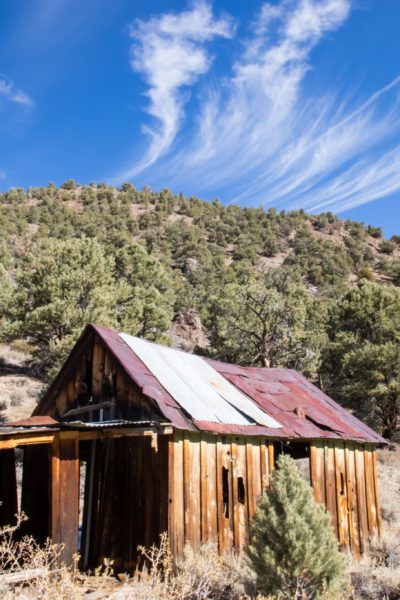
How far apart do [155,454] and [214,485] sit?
129 centimetres

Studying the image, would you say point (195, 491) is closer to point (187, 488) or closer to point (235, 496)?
point (187, 488)

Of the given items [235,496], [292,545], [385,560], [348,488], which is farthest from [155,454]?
[385,560]

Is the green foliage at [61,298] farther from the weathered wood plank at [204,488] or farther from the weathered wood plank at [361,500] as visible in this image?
the weathered wood plank at [204,488]

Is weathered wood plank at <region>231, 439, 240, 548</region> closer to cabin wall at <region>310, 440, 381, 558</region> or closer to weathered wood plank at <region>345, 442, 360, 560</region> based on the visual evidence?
cabin wall at <region>310, 440, 381, 558</region>

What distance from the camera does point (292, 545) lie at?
7270mm

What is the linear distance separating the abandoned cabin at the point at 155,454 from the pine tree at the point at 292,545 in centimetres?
192

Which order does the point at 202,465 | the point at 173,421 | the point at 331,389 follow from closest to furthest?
the point at 173,421, the point at 202,465, the point at 331,389

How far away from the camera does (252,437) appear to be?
11055mm

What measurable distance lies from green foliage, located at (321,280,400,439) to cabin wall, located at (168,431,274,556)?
60.4 ft

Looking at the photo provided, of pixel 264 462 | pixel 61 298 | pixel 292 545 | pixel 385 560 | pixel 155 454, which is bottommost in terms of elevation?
pixel 385 560

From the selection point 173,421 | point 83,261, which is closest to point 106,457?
point 173,421

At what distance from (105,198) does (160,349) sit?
70500mm

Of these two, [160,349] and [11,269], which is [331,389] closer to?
[160,349]

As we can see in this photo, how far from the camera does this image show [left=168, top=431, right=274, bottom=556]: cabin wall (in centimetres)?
922
